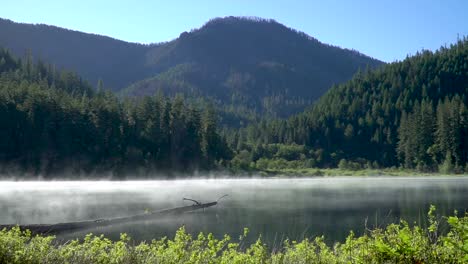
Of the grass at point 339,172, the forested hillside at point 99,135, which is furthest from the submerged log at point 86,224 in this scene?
the grass at point 339,172

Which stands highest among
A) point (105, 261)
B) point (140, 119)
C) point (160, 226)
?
point (140, 119)

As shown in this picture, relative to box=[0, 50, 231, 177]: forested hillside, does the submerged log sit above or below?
below

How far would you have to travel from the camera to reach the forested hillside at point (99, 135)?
12212 centimetres

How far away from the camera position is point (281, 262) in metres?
11.5

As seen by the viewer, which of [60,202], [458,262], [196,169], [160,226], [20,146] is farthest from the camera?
[196,169]

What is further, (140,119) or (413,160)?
(413,160)

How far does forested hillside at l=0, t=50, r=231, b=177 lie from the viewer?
122m

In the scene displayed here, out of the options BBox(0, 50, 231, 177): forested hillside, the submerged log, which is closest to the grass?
BBox(0, 50, 231, 177): forested hillside

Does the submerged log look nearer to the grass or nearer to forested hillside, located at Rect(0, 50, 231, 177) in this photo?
forested hillside, located at Rect(0, 50, 231, 177)

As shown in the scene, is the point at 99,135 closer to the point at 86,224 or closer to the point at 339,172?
the point at 339,172

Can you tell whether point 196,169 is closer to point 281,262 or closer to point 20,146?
point 20,146

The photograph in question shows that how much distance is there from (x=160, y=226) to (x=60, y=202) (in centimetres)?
2285

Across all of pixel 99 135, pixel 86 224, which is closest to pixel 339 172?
pixel 99 135

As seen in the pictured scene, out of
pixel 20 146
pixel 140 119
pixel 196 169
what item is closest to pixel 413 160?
pixel 196 169
